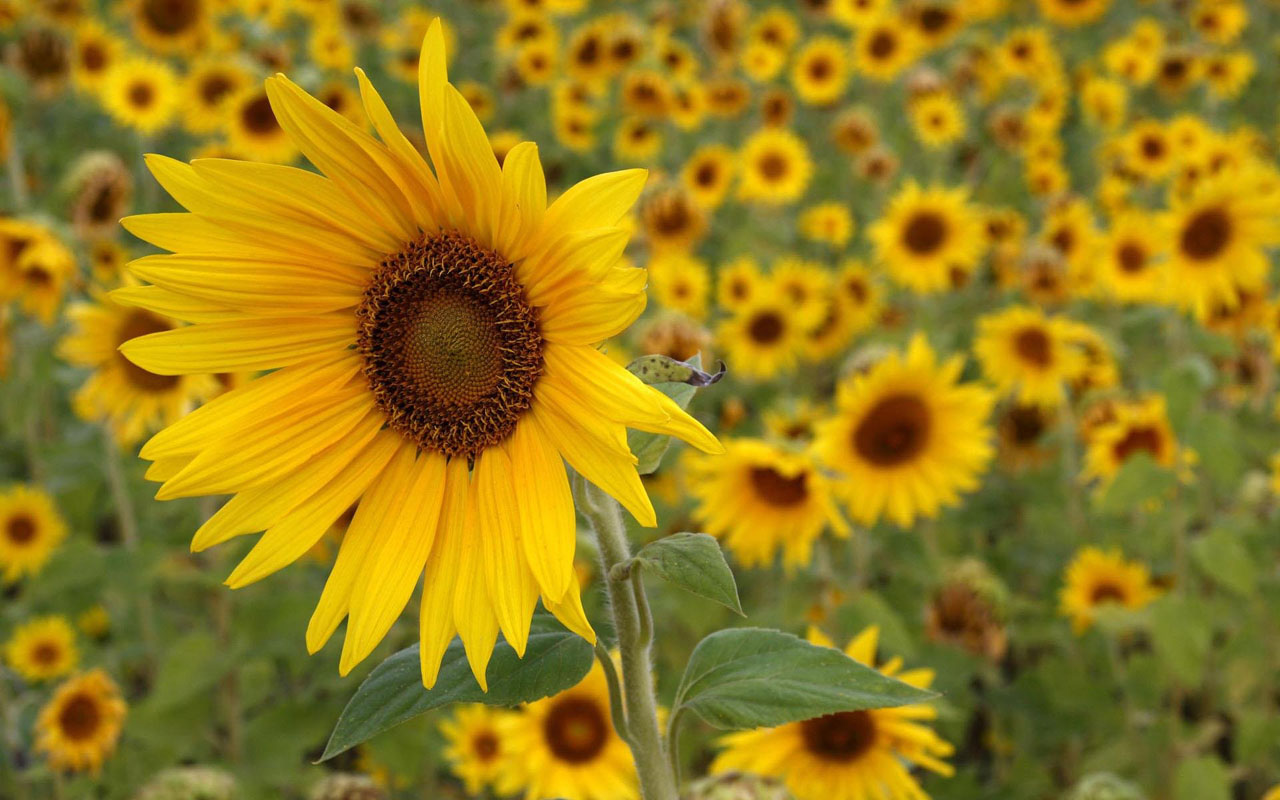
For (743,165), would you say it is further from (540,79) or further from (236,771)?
(236,771)

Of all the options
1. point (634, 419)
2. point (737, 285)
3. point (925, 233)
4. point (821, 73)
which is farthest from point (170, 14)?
point (634, 419)

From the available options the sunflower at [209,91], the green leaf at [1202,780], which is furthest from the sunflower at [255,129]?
the green leaf at [1202,780]

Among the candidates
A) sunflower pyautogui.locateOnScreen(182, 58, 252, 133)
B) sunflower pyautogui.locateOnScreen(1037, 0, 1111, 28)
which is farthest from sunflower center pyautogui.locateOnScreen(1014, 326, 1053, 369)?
sunflower pyautogui.locateOnScreen(1037, 0, 1111, 28)

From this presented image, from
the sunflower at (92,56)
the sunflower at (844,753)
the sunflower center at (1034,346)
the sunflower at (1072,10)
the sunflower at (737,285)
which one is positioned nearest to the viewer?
the sunflower at (844,753)

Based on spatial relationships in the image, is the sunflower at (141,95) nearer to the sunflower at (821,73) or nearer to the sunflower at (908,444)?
the sunflower at (821,73)

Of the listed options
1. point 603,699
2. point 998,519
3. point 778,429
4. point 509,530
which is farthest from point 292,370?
point 998,519
